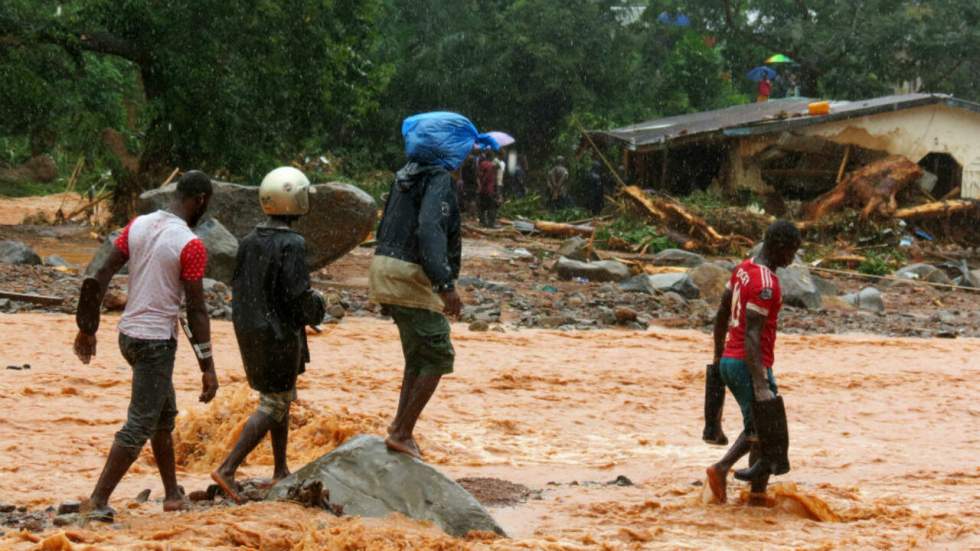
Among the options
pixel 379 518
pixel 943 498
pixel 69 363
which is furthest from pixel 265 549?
pixel 69 363

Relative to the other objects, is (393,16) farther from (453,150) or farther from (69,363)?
(453,150)

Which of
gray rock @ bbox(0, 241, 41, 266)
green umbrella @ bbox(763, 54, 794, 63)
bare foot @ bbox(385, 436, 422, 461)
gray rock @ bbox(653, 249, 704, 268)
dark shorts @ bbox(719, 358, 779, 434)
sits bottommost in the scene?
gray rock @ bbox(0, 241, 41, 266)

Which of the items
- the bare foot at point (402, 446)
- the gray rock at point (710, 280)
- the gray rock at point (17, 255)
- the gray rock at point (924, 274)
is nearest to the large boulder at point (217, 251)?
the gray rock at point (17, 255)

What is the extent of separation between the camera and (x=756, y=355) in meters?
5.95

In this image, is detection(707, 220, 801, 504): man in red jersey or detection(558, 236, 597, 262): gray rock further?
detection(558, 236, 597, 262): gray rock

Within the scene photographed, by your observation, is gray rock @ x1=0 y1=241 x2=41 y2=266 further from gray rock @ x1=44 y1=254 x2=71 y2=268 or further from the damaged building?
the damaged building

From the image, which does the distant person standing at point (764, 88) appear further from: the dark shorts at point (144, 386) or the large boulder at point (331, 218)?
the dark shorts at point (144, 386)

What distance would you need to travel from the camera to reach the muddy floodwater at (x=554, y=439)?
5.46 m

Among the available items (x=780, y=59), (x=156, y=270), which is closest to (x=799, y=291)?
(x=156, y=270)

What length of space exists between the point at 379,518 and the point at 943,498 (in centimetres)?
318

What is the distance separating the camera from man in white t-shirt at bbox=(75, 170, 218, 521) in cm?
522

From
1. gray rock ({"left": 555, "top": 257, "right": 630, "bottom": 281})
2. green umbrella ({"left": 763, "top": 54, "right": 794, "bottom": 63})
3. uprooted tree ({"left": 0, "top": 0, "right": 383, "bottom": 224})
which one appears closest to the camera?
gray rock ({"left": 555, "top": 257, "right": 630, "bottom": 281})

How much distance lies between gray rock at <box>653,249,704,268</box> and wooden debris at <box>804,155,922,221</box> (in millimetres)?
4183

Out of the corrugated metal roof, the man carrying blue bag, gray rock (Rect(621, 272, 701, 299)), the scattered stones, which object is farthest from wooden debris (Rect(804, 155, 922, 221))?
the man carrying blue bag
